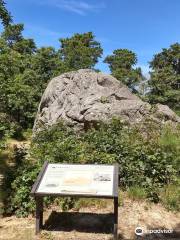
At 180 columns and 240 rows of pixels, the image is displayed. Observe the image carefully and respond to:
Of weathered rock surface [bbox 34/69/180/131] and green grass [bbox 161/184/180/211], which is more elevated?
weathered rock surface [bbox 34/69/180/131]

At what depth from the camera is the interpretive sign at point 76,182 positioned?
711 centimetres

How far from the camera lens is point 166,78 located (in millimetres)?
37906

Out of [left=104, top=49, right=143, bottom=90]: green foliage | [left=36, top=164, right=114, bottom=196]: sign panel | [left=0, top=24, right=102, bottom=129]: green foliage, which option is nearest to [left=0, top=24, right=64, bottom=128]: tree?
[left=0, top=24, right=102, bottom=129]: green foliage

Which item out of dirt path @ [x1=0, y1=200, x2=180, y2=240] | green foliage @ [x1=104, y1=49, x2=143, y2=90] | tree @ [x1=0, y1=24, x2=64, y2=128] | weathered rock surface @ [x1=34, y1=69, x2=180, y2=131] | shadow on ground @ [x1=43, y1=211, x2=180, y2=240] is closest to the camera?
dirt path @ [x1=0, y1=200, x2=180, y2=240]

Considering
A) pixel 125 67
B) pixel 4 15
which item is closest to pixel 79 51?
pixel 125 67

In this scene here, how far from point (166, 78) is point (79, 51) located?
868 centimetres

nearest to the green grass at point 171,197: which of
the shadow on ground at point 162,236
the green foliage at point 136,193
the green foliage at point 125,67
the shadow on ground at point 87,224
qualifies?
the green foliage at point 136,193

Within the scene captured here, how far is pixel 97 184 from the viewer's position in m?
7.34

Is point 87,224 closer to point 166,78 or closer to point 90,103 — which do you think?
point 90,103

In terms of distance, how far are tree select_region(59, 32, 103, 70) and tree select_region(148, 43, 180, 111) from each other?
237 inches

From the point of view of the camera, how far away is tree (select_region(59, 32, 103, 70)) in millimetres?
35206

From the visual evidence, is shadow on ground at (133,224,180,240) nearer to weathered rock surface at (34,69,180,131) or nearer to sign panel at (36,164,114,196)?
sign panel at (36,164,114,196)

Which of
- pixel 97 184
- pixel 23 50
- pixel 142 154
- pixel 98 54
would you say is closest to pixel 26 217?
pixel 97 184

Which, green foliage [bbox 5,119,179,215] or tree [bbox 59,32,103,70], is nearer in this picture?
green foliage [bbox 5,119,179,215]
